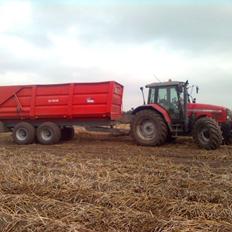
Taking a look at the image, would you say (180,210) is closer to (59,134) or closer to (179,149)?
(179,149)

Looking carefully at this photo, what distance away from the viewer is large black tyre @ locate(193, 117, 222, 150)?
12656 mm

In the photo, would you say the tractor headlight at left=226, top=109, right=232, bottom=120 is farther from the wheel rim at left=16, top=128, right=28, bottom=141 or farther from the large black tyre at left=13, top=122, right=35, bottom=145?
the wheel rim at left=16, top=128, right=28, bottom=141

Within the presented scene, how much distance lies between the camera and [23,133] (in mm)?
16188

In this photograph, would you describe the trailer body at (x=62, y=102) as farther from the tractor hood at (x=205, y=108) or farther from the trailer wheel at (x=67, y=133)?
the tractor hood at (x=205, y=108)

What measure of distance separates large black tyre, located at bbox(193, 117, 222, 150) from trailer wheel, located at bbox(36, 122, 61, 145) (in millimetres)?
5019

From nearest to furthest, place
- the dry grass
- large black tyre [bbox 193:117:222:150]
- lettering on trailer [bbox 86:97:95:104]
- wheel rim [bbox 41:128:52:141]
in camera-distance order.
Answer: the dry grass → large black tyre [bbox 193:117:222:150] → lettering on trailer [bbox 86:97:95:104] → wheel rim [bbox 41:128:52:141]

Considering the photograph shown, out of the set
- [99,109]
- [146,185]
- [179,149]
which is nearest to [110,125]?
[99,109]

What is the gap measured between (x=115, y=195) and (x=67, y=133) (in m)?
10.8

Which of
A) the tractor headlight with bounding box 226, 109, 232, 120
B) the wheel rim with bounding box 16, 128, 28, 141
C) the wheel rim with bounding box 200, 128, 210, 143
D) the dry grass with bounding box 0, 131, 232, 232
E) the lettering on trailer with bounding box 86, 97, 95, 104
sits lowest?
the dry grass with bounding box 0, 131, 232, 232

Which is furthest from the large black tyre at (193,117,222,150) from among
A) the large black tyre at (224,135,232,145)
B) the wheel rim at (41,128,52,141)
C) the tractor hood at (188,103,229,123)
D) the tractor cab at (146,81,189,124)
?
the wheel rim at (41,128,52,141)

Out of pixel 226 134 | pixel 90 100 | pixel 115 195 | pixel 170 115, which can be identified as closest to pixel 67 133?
pixel 90 100

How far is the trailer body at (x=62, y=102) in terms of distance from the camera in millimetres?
15047

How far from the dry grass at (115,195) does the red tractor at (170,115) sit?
3684 millimetres

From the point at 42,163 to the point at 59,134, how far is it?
19.3 ft
